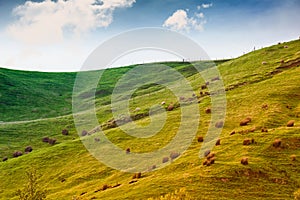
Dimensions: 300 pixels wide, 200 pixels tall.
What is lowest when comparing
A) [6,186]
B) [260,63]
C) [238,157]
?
[6,186]

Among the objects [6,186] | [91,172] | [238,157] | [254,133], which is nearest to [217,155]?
[238,157]

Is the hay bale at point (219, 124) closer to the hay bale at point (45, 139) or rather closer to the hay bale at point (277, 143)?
the hay bale at point (277, 143)

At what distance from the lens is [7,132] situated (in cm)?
10950

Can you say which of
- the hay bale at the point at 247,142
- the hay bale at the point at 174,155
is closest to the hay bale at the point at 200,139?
the hay bale at the point at 174,155

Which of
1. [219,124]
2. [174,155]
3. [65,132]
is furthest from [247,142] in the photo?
[65,132]

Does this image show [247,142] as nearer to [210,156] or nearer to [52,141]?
[210,156]

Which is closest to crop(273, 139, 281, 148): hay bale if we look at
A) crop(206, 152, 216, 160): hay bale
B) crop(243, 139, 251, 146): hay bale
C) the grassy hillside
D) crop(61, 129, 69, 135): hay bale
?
the grassy hillside

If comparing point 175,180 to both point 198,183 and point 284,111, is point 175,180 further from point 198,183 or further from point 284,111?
point 284,111

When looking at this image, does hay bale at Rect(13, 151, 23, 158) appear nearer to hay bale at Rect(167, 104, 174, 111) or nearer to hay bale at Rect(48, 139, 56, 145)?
hay bale at Rect(48, 139, 56, 145)

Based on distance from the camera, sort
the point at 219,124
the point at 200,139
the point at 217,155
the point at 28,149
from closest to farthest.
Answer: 1. the point at 217,155
2. the point at 200,139
3. the point at 219,124
4. the point at 28,149

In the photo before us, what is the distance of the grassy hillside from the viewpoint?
123ft

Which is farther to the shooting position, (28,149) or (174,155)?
(28,149)

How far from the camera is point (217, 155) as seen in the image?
45.4 meters

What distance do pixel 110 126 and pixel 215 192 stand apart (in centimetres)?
5887
